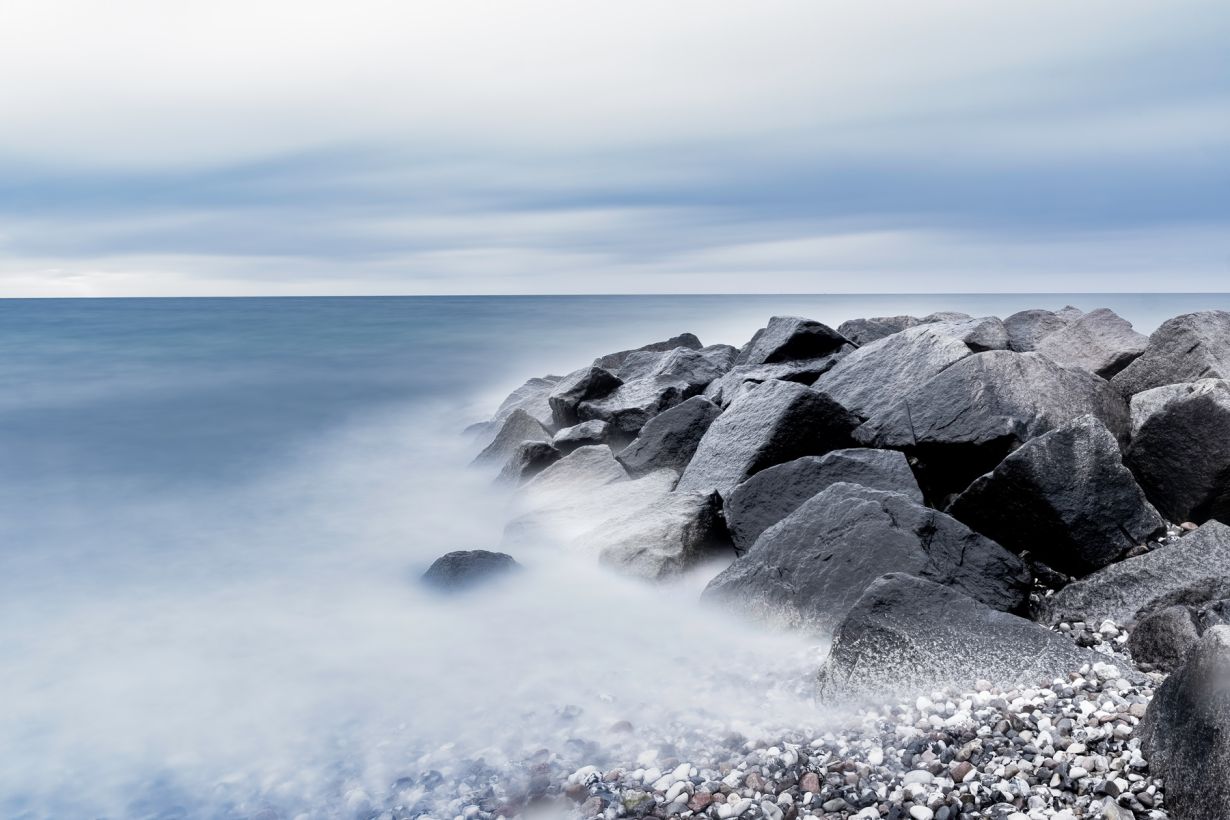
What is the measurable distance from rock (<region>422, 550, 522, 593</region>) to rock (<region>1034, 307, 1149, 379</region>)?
5894 millimetres

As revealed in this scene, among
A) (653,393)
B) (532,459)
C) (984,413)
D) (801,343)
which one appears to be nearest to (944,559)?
(984,413)

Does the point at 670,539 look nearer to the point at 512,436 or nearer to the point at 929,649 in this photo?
the point at 929,649

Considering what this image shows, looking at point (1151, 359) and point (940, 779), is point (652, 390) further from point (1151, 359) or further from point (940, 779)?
point (940, 779)

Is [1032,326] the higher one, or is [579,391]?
[1032,326]

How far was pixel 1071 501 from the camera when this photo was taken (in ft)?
19.5

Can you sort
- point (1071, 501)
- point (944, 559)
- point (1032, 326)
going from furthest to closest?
point (1032, 326)
point (1071, 501)
point (944, 559)

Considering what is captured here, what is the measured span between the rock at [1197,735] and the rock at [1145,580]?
1813 mm

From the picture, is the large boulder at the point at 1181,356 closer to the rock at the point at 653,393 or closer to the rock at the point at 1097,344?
the rock at the point at 1097,344

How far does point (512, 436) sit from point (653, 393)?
7.12ft

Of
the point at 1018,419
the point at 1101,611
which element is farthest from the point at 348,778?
the point at 1018,419

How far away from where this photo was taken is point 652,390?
11.6 m

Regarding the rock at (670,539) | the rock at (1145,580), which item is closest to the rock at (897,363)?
the rock at (670,539)

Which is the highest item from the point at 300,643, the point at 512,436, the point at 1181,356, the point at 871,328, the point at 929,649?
the point at 871,328

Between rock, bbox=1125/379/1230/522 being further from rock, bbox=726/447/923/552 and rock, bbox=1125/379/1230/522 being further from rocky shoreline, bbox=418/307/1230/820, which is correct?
rock, bbox=726/447/923/552
